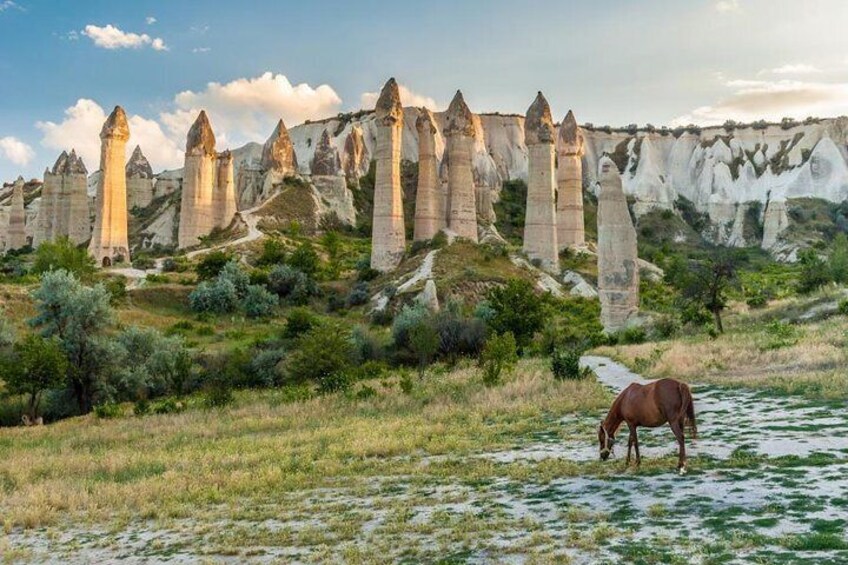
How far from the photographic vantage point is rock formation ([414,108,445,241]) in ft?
162

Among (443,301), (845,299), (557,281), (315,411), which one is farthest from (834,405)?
(557,281)

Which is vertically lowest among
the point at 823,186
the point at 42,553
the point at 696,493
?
the point at 42,553

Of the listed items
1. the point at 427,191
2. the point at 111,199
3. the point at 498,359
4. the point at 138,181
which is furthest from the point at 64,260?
the point at 138,181

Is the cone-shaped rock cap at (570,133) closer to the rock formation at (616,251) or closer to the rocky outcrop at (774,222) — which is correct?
the rock formation at (616,251)

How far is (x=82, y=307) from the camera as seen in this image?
26.5 m

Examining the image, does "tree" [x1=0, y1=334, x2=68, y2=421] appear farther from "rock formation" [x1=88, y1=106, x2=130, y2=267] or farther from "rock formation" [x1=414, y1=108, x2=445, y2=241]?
"rock formation" [x1=88, y1=106, x2=130, y2=267]

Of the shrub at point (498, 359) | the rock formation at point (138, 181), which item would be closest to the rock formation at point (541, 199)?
the shrub at point (498, 359)

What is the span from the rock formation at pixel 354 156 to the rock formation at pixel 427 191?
42.8m

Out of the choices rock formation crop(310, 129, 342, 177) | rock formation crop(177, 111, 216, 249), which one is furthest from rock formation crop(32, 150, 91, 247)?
rock formation crop(310, 129, 342, 177)

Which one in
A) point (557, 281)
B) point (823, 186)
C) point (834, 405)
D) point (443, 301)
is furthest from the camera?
point (823, 186)

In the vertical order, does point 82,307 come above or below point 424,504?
above

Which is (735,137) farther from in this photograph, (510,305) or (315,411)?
(315,411)

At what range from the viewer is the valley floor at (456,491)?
6840mm

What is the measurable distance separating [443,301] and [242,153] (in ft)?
263
